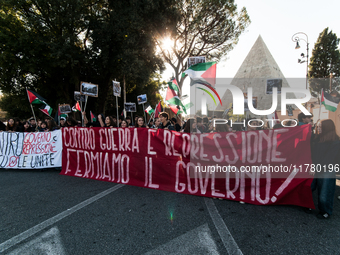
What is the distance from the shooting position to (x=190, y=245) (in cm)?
234

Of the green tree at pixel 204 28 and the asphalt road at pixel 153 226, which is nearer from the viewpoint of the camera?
the asphalt road at pixel 153 226

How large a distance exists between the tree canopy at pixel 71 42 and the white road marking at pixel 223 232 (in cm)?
1519

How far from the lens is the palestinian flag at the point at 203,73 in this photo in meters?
6.12

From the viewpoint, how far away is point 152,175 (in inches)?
175

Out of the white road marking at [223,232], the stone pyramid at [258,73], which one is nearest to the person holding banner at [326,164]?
the white road marking at [223,232]

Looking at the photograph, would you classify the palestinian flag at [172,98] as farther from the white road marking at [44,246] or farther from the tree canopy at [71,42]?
the tree canopy at [71,42]

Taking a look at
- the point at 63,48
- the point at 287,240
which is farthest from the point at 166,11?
the point at 287,240

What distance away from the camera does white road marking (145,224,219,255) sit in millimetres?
2221

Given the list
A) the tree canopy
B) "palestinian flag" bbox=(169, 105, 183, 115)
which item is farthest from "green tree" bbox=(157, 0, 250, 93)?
"palestinian flag" bbox=(169, 105, 183, 115)

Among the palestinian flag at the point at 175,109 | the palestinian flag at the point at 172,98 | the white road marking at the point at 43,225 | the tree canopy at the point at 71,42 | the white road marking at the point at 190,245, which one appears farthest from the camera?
the tree canopy at the point at 71,42

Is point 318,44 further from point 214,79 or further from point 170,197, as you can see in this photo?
point 170,197

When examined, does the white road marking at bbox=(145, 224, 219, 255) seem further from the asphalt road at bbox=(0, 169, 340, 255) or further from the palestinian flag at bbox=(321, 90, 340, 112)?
the palestinian flag at bbox=(321, 90, 340, 112)

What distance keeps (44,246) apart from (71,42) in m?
16.8

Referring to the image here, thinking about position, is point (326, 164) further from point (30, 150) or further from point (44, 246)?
point (30, 150)
